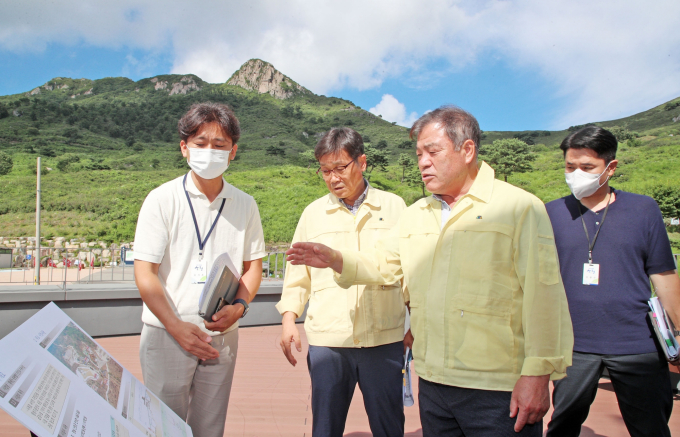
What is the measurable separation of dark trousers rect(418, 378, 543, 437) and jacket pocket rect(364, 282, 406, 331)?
1.28 feet

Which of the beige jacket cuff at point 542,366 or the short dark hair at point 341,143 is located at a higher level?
the short dark hair at point 341,143

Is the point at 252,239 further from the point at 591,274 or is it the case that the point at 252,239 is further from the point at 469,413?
the point at 591,274

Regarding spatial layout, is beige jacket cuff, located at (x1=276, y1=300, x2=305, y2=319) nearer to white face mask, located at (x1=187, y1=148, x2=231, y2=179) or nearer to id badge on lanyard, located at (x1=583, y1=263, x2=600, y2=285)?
white face mask, located at (x1=187, y1=148, x2=231, y2=179)

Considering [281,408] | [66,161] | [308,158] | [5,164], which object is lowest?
[281,408]

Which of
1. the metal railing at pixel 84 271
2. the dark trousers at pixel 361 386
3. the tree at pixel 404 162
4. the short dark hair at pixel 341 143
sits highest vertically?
the tree at pixel 404 162

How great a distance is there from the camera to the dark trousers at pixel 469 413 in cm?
136

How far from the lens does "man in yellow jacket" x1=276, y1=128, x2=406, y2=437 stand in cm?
183

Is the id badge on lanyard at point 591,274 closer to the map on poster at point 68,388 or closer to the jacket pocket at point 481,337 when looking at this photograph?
the jacket pocket at point 481,337

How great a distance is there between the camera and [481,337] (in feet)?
4.52

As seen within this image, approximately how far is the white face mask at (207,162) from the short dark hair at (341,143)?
1.54ft

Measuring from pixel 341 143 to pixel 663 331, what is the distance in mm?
1682

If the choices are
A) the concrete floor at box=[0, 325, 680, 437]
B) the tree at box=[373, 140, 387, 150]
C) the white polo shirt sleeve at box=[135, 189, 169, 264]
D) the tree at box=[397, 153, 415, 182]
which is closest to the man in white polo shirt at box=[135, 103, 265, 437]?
the white polo shirt sleeve at box=[135, 189, 169, 264]

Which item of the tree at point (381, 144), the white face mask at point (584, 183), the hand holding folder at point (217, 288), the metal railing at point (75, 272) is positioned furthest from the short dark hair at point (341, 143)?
the tree at point (381, 144)

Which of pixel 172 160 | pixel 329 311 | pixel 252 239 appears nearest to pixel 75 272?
pixel 252 239
